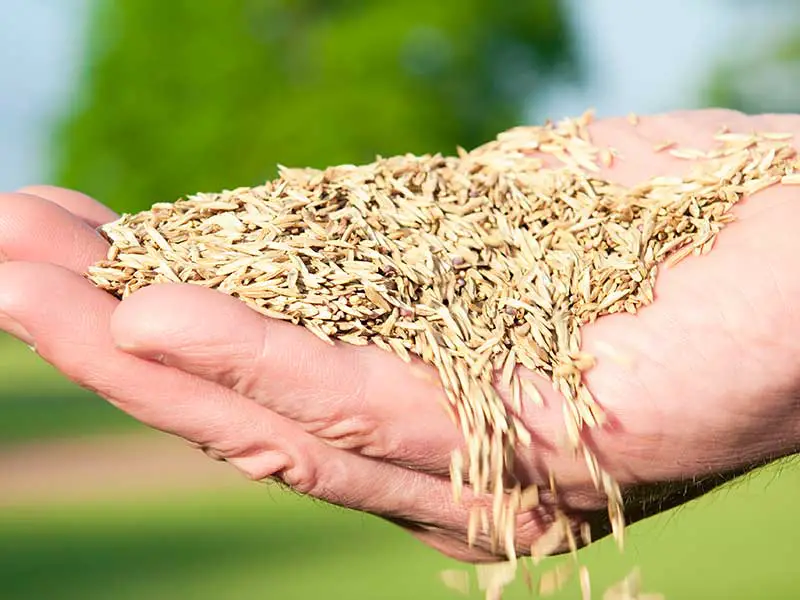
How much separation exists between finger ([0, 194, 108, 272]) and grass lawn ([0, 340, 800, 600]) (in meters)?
3.83

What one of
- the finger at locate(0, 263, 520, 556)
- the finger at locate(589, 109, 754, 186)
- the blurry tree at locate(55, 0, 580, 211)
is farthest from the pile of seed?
the blurry tree at locate(55, 0, 580, 211)

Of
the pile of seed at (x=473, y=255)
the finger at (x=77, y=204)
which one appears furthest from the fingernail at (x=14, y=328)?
the finger at (x=77, y=204)

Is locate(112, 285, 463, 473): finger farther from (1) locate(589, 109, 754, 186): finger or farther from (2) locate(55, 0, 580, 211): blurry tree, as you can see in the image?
(2) locate(55, 0, 580, 211): blurry tree

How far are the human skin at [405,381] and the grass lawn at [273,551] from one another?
3.19m

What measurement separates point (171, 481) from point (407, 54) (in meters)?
8.96

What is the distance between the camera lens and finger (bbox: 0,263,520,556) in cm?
234

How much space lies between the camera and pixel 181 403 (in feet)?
7.88

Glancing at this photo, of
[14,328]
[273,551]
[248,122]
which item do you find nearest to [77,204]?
[14,328]

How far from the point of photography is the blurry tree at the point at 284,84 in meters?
17.2

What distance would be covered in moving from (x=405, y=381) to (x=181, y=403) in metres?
0.48

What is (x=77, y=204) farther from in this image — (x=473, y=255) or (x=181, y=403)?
(x=473, y=255)

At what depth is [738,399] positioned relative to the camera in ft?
8.71

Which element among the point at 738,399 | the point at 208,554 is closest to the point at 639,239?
the point at 738,399

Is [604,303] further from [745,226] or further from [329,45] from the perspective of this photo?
[329,45]
